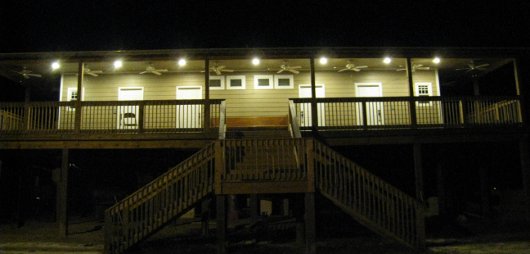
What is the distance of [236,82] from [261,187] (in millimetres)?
8311

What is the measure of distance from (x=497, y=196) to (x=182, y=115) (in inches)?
556

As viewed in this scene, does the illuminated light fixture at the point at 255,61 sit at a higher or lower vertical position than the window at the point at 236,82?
higher

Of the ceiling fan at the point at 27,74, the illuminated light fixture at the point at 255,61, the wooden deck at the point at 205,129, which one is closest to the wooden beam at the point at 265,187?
the wooden deck at the point at 205,129

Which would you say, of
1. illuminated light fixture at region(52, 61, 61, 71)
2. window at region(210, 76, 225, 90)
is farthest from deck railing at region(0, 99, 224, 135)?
window at region(210, 76, 225, 90)

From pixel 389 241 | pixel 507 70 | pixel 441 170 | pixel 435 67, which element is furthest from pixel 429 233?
pixel 507 70

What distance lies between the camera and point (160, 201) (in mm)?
11258

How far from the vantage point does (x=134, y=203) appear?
1109cm

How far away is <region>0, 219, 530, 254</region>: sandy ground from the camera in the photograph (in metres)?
11.1

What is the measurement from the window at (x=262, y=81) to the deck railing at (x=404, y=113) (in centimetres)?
240

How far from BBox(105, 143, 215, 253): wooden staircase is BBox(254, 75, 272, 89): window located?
769cm

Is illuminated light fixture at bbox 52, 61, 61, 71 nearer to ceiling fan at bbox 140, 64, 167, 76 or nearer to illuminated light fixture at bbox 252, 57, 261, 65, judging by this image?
ceiling fan at bbox 140, 64, 167, 76

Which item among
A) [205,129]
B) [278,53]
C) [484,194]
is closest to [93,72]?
[205,129]

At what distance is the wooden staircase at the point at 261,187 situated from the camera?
1102 cm

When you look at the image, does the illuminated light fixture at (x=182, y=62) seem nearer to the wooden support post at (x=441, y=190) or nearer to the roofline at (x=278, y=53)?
the roofline at (x=278, y=53)
